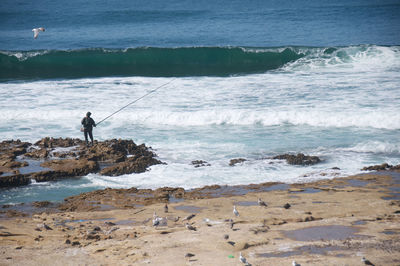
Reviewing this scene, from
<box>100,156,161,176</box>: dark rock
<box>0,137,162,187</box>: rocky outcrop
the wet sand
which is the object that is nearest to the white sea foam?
<box>100,156,161,176</box>: dark rock

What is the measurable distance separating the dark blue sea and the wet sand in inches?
45.8

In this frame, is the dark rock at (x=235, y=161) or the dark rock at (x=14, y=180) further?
the dark rock at (x=235, y=161)

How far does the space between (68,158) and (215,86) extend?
378 inches

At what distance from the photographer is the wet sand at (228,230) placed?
5492 millimetres

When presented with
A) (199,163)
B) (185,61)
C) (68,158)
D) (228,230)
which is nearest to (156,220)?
(228,230)

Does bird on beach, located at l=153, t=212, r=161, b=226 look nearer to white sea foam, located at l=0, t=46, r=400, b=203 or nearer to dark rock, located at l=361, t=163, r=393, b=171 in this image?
white sea foam, located at l=0, t=46, r=400, b=203

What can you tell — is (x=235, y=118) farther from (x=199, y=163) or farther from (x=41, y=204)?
(x=41, y=204)

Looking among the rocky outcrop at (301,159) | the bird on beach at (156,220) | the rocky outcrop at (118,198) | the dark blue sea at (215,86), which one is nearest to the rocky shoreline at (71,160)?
the rocky outcrop at (301,159)

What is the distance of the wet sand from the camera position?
549 centimetres

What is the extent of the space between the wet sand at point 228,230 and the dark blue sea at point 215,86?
1164 millimetres

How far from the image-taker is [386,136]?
12375mm

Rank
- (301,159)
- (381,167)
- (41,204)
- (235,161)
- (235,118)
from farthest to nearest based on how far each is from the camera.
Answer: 1. (235,118)
2. (235,161)
3. (301,159)
4. (381,167)
5. (41,204)

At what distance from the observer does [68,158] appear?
→ 1094cm

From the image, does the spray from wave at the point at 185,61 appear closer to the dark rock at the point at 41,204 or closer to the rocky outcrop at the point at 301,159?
the rocky outcrop at the point at 301,159
